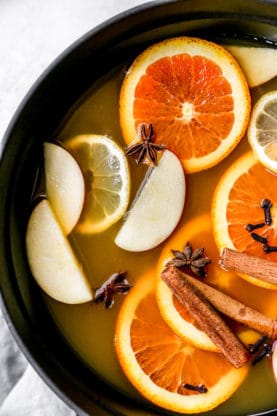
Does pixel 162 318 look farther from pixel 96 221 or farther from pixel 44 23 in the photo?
pixel 44 23

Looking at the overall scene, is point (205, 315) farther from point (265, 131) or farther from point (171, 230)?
point (265, 131)

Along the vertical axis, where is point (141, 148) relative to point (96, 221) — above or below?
above

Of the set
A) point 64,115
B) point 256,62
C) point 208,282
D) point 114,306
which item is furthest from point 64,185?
point 256,62

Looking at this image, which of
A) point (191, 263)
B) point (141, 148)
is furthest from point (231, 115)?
point (191, 263)

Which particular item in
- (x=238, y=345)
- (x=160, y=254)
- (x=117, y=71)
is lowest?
(x=238, y=345)

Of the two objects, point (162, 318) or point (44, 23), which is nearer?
point (162, 318)

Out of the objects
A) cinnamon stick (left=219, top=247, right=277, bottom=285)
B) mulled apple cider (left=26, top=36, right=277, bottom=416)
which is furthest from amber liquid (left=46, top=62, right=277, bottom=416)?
cinnamon stick (left=219, top=247, right=277, bottom=285)
